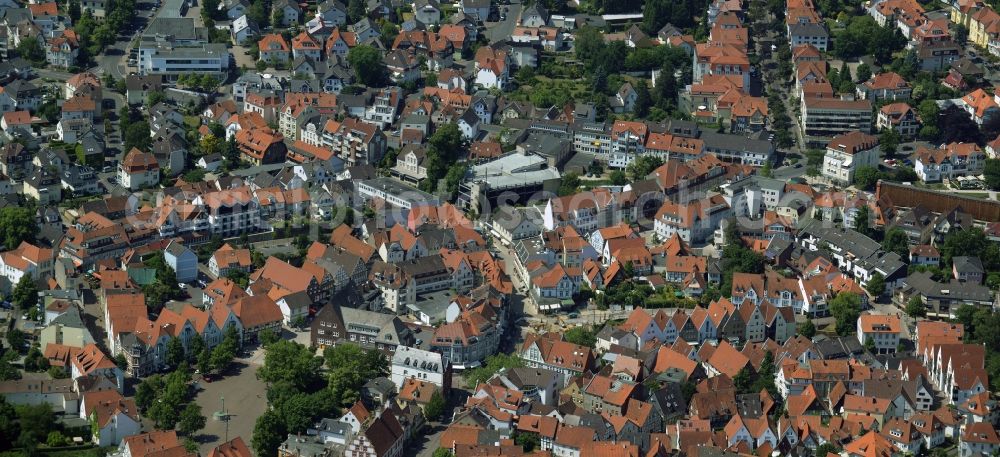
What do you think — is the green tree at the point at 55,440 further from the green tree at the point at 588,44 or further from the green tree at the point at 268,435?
the green tree at the point at 588,44

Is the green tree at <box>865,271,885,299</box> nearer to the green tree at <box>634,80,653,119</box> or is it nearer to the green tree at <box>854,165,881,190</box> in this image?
the green tree at <box>854,165,881,190</box>

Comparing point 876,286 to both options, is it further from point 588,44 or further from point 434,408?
point 588,44

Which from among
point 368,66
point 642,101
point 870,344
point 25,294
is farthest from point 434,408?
point 368,66

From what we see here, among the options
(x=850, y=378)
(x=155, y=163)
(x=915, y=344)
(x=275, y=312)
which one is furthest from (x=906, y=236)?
(x=155, y=163)

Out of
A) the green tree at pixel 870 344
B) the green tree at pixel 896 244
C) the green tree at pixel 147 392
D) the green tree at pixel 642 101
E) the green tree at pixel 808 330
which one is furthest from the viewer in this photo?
the green tree at pixel 642 101

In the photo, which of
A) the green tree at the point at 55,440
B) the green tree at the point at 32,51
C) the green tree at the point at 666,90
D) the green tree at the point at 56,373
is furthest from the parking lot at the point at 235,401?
the green tree at the point at 32,51

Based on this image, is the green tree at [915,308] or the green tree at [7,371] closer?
the green tree at [7,371]

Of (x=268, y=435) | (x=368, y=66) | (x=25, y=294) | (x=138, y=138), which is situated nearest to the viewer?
(x=268, y=435)
